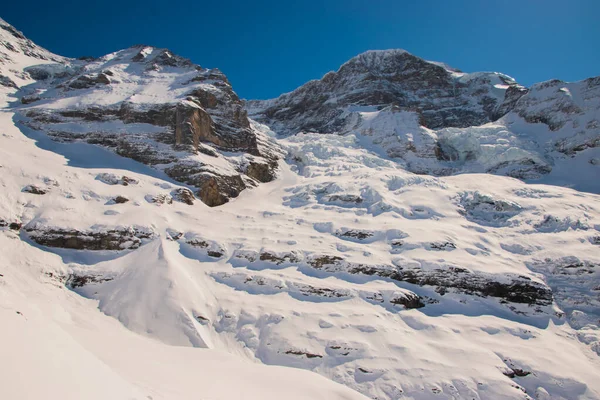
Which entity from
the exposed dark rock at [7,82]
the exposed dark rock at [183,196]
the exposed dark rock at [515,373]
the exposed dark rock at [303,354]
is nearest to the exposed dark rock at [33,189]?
the exposed dark rock at [183,196]

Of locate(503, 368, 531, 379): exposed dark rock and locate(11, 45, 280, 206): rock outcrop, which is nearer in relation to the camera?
locate(503, 368, 531, 379): exposed dark rock

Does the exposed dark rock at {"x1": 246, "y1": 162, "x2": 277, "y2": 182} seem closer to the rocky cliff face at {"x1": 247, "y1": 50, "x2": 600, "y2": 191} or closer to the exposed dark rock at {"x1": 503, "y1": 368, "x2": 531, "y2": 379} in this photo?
the rocky cliff face at {"x1": 247, "y1": 50, "x2": 600, "y2": 191}

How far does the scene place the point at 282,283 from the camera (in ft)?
76.2

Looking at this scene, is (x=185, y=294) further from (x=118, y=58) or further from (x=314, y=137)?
(x=118, y=58)

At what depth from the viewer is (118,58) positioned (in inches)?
2717

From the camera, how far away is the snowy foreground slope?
12227mm

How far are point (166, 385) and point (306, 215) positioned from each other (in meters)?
25.5

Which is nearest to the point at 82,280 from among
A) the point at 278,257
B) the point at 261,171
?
the point at 278,257

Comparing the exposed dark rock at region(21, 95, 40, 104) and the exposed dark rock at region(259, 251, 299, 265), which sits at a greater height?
the exposed dark rock at region(21, 95, 40, 104)

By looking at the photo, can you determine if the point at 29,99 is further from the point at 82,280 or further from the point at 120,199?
the point at 82,280

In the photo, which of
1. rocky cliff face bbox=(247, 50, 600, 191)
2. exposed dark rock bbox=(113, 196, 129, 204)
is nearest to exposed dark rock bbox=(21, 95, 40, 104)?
exposed dark rock bbox=(113, 196, 129, 204)

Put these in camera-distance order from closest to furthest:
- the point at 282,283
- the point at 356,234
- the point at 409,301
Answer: the point at 409,301
the point at 282,283
the point at 356,234

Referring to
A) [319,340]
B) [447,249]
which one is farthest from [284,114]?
[319,340]

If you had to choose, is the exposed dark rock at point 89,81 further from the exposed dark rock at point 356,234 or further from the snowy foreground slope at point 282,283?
the exposed dark rock at point 356,234
